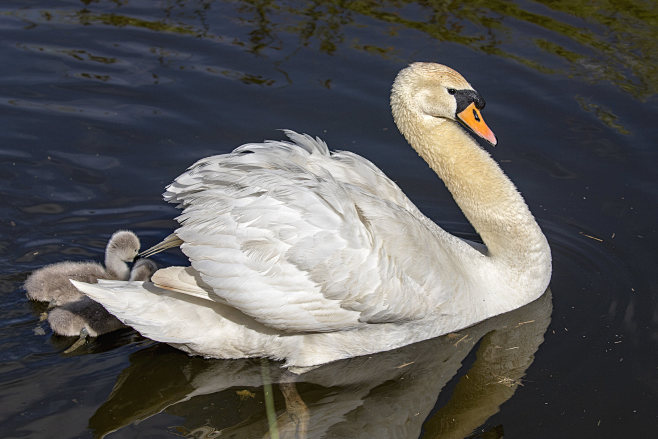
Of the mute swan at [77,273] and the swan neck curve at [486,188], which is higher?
the swan neck curve at [486,188]

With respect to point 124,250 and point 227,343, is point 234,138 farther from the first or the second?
point 227,343

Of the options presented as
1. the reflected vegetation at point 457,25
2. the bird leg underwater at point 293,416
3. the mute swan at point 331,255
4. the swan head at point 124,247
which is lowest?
the bird leg underwater at point 293,416

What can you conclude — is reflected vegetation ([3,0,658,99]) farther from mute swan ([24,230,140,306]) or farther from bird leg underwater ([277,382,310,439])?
bird leg underwater ([277,382,310,439])

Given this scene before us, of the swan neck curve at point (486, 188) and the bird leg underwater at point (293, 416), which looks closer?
the bird leg underwater at point (293, 416)

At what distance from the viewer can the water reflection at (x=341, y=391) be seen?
219 inches

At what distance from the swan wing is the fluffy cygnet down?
95 cm

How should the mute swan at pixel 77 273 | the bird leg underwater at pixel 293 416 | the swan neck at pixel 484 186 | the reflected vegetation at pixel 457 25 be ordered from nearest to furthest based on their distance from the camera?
the bird leg underwater at pixel 293 416 → the mute swan at pixel 77 273 → the swan neck at pixel 484 186 → the reflected vegetation at pixel 457 25

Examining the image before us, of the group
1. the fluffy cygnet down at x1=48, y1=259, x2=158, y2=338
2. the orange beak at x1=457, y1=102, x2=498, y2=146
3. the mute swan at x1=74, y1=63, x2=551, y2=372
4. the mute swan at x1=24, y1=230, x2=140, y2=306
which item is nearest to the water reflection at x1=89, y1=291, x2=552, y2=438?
the mute swan at x1=74, y1=63, x2=551, y2=372

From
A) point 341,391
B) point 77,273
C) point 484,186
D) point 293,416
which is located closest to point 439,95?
point 484,186

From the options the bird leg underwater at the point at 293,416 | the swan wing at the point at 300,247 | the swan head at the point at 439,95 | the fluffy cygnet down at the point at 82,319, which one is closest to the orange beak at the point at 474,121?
the swan head at the point at 439,95

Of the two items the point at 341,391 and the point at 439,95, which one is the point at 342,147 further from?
the point at 341,391

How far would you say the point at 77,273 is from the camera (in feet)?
21.3

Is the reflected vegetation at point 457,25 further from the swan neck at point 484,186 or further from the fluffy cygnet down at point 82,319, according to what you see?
the fluffy cygnet down at point 82,319

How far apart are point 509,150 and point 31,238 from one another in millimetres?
4356
